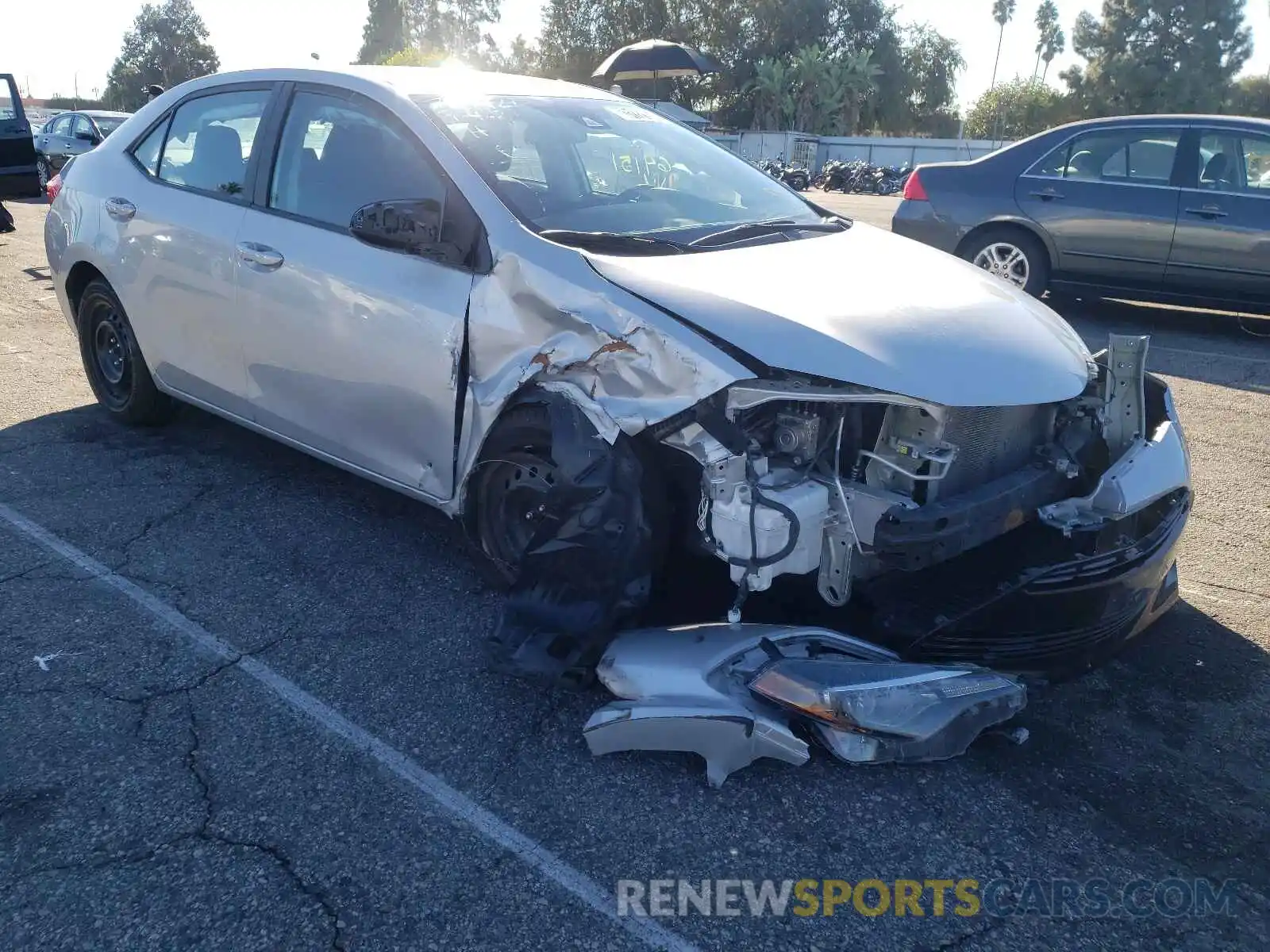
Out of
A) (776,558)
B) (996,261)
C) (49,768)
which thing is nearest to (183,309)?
(49,768)

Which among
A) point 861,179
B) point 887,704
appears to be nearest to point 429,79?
point 887,704

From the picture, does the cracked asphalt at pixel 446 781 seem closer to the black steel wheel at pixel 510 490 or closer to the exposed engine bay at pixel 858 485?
the black steel wheel at pixel 510 490

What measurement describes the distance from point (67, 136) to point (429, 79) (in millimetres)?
18565

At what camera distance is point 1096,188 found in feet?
26.0

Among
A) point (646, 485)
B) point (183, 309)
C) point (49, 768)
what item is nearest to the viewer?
point (49, 768)

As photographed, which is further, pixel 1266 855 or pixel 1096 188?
pixel 1096 188

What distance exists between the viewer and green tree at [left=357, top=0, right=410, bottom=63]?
101 metres

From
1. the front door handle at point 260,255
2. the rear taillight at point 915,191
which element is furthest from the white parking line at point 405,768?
the rear taillight at point 915,191

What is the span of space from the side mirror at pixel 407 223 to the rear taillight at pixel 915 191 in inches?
241

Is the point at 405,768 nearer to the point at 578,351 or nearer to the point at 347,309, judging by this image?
the point at 578,351

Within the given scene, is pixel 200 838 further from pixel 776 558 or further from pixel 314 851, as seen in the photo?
pixel 776 558

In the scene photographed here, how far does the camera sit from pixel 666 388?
9.37 feet

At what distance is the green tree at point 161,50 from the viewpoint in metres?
82.0

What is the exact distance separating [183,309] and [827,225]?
2.71m
